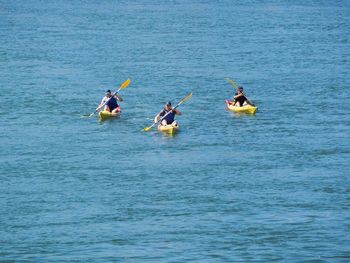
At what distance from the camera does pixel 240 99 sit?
65.3 meters

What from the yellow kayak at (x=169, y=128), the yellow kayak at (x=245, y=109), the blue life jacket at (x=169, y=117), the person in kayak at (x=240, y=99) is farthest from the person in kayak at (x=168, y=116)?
the yellow kayak at (x=245, y=109)

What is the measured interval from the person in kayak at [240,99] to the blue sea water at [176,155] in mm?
833

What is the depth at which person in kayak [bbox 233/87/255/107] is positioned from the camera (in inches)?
2559

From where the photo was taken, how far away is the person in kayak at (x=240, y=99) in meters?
65.0

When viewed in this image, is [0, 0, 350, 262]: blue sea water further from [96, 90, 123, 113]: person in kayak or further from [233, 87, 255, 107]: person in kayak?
[96, 90, 123, 113]: person in kayak

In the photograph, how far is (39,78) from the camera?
260 feet

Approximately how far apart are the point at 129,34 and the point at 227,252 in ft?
232

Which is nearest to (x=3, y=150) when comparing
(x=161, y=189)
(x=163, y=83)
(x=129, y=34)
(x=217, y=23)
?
(x=161, y=189)

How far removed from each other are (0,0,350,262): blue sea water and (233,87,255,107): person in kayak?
833 millimetres

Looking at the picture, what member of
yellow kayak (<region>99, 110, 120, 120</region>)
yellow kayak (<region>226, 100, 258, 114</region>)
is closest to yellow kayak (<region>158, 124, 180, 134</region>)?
yellow kayak (<region>99, 110, 120, 120</region>)

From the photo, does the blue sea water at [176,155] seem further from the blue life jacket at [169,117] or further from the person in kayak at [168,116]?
the blue life jacket at [169,117]

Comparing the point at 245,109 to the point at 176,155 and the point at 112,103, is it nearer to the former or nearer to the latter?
the point at 112,103

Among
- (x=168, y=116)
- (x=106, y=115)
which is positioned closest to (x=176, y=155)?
(x=168, y=116)

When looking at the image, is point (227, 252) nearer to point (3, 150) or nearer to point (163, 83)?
point (3, 150)
